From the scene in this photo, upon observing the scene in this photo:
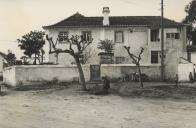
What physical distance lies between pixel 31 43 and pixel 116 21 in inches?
433

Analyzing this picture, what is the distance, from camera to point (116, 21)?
203 ft

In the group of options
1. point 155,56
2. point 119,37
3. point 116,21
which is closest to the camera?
point 155,56

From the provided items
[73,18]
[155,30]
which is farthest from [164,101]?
[73,18]

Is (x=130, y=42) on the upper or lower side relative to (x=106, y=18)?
lower

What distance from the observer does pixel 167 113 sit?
30500 mm

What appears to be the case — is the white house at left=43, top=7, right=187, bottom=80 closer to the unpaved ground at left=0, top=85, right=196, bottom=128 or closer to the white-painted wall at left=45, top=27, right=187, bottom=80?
the white-painted wall at left=45, top=27, right=187, bottom=80

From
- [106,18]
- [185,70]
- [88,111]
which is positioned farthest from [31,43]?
[88,111]

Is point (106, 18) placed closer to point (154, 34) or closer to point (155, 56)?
point (154, 34)

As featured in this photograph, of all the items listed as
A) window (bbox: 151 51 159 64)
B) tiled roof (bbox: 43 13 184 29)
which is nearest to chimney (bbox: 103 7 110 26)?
tiled roof (bbox: 43 13 184 29)

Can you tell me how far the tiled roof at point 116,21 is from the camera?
60.0 m

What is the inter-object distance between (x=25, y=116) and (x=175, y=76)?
25.7 metres

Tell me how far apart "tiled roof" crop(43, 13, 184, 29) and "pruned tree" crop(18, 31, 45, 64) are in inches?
150

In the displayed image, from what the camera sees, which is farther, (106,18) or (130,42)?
(106,18)

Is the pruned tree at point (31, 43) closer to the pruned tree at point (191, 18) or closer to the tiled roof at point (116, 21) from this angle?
the tiled roof at point (116, 21)
